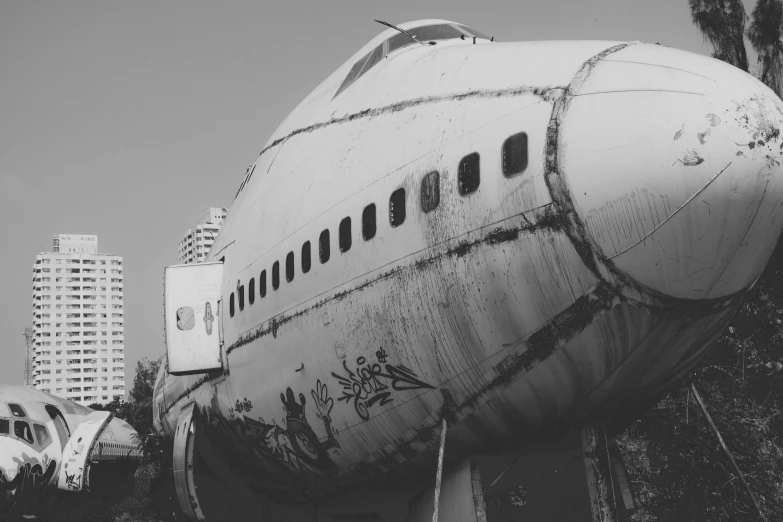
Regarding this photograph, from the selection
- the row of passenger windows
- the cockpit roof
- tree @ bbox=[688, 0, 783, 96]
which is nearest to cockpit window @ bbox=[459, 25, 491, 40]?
the cockpit roof

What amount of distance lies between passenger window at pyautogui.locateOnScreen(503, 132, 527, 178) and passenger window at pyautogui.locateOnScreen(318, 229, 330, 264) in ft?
8.82

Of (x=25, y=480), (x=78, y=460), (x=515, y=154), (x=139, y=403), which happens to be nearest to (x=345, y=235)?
(x=515, y=154)

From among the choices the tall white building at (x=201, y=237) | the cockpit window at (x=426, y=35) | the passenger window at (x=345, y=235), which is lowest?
the passenger window at (x=345, y=235)

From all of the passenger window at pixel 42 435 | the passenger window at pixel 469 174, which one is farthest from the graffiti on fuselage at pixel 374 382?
the passenger window at pixel 42 435

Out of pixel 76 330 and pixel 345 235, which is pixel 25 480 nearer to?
pixel 345 235

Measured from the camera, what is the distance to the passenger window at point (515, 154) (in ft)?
22.5

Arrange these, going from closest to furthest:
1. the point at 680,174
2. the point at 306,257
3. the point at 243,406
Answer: the point at 680,174
the point at 306,257
the point at 243,406

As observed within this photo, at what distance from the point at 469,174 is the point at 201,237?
380 ft

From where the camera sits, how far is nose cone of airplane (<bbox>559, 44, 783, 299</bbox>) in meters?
6.24

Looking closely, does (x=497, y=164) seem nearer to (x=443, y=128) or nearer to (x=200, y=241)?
(x=443, y=128)

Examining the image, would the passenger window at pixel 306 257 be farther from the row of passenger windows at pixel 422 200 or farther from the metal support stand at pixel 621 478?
the metal support stand at pixel 621 478

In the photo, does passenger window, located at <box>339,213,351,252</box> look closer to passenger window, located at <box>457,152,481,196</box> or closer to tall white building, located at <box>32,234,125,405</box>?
passenger window, located at <box>457,152,481,196</box>

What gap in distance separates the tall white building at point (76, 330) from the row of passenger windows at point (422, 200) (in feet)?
623

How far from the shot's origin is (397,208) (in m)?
7.96
